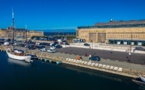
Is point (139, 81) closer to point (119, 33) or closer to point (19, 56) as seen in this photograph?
point (19, 56)

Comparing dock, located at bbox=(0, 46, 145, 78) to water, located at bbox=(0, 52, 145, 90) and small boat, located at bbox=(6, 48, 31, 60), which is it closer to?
water, located at bbox=(0, 52, 145, 90)

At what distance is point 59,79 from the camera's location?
32750 mm

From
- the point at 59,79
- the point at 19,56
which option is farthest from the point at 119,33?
the point at 59,79

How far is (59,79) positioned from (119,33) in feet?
135

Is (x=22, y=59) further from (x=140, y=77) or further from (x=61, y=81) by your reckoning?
(x=140, y=77)

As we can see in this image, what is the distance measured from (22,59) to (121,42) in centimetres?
3361

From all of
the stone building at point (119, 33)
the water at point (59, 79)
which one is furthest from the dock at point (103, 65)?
the stone building at point (119, 33)

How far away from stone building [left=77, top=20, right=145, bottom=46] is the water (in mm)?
27281

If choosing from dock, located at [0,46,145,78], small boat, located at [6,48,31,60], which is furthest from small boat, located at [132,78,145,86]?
small boat, located at [6,48,31,60]

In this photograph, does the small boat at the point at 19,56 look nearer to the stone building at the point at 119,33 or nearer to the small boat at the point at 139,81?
the small boat at the point at 139,81

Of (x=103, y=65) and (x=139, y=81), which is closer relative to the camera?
(x=139, y=81)

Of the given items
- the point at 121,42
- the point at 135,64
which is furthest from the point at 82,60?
the point at 121,42

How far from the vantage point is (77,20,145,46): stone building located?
6100 centimetres

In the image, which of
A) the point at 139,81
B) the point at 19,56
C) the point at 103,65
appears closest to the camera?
the point at 139,81
